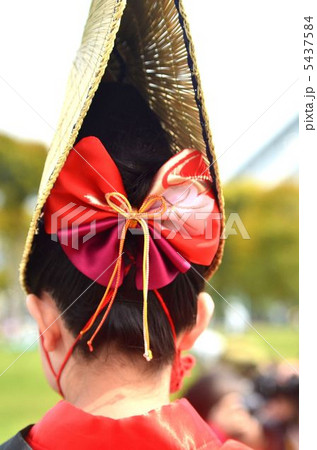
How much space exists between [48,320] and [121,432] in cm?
19

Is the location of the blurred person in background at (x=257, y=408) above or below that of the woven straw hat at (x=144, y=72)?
below

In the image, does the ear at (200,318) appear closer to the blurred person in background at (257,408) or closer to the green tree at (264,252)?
the blurred person in background at (257,408)

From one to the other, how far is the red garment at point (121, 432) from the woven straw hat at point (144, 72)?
0.23 m

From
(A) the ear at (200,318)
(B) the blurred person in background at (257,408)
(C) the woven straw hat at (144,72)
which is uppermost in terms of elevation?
(C) the woven straw hat at (144,72)

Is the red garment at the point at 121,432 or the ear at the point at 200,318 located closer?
the red garment at the point at 121,432

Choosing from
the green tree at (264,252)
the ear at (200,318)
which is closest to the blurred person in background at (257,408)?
the ear at (200,318)

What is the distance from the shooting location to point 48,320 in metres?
0.85

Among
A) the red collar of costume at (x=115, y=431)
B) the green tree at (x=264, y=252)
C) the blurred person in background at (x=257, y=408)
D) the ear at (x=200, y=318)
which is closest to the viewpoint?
the red collar of costume at (x=115, y=431)

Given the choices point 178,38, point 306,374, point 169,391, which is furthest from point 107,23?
point 306,374

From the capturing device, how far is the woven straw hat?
0.84 metres

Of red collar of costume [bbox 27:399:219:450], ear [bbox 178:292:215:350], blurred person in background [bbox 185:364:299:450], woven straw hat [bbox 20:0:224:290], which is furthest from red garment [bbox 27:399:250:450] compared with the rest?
blurred person in background [bbox 185:364:299:450]

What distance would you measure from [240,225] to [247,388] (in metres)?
1.38

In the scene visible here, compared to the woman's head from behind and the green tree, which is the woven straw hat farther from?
the green tree

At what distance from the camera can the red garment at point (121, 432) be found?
763 millimetres
